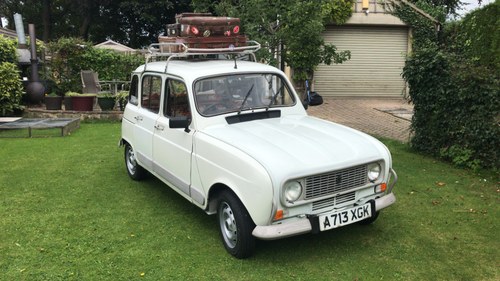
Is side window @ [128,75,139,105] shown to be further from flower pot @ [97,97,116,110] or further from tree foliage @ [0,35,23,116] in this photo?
tree foliage @ [0,35,23,116]

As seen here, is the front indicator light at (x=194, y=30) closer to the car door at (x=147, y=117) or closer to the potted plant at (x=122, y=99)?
the car door at (x=147, y=117)

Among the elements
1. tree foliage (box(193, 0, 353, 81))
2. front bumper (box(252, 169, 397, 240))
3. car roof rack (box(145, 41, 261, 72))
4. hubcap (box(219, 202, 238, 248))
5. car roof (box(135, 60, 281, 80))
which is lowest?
hubcap (box(219, 202, 238, 248))

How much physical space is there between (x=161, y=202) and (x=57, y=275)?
1.92 meters

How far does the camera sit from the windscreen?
15.5 feet

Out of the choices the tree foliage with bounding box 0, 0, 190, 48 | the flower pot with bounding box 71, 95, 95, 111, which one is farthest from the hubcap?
the tree foliage with bounding box 0, 0, 190, 48

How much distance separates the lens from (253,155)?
3695mm

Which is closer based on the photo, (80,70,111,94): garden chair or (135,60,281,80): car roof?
(135,60,281,80): car roof

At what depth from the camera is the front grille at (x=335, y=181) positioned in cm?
372

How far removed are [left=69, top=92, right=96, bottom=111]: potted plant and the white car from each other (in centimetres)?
726

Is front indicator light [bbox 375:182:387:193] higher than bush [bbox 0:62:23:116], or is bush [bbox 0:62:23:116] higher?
bush [bbox 0:62:23:116]

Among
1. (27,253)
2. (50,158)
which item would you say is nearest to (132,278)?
(27,253)

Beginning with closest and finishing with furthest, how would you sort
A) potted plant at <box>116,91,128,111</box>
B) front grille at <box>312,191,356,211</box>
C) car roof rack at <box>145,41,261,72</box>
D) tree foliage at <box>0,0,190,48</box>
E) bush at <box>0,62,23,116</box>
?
front grille at <box>312,191,356,211</box>
car roof rack at <box>145,41,261,72</box>
bush at <box>0,62,23,116</box>
potted plant at <box>116,91,128,111</box>
tree foliage at <box>0,0,190,48</box>

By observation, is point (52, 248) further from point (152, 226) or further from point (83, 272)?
point (152, 226)

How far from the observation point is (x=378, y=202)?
13.6ft
